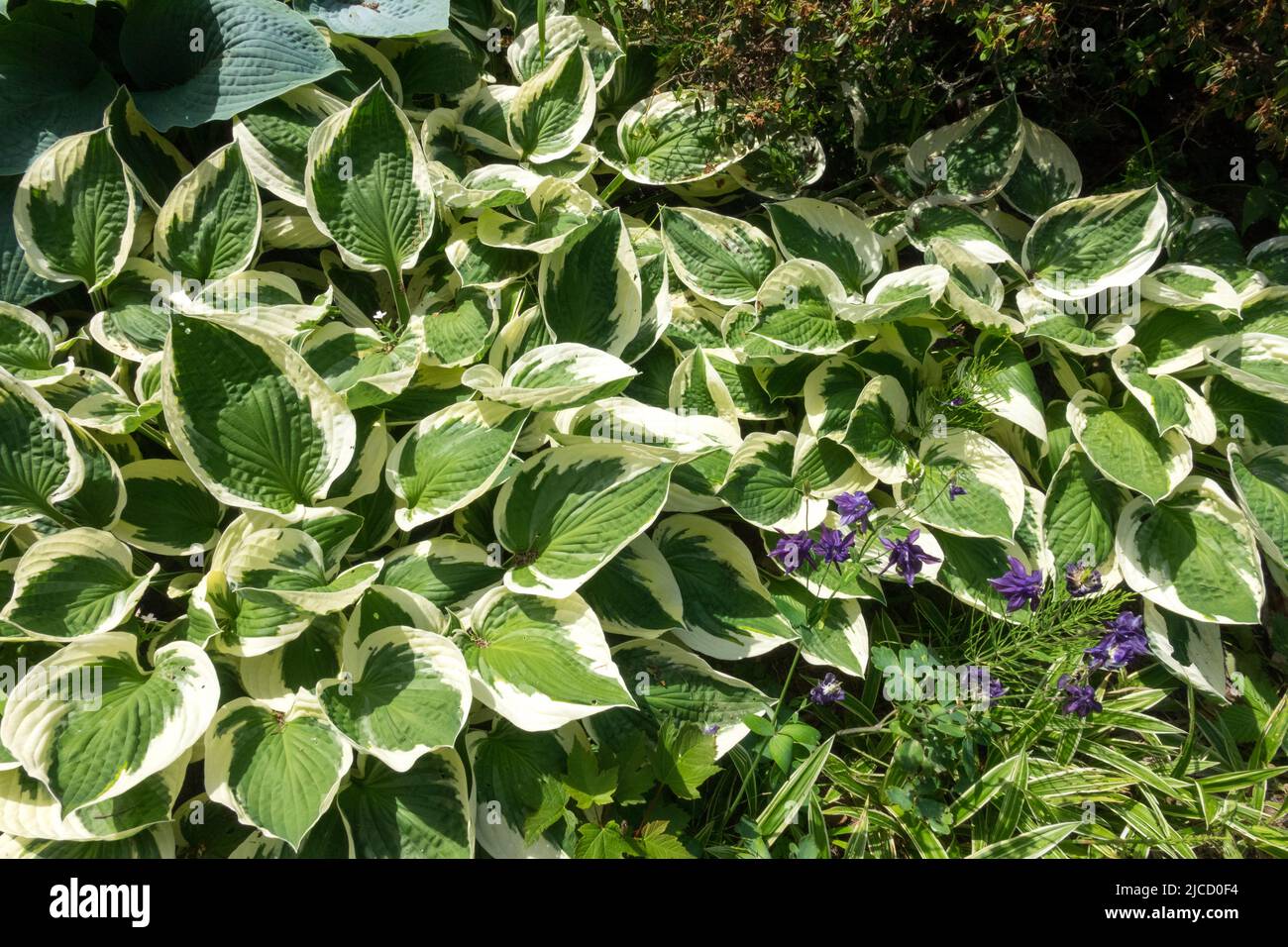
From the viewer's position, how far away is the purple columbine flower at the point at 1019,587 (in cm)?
192

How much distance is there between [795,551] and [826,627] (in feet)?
0.97

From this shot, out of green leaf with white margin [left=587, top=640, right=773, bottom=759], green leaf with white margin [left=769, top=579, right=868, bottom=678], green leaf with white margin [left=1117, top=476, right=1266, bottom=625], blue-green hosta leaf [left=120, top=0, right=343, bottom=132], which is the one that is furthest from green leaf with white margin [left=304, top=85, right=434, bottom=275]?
green leaf with white margin [left=1117, top=476, right=1266, bottom=625]

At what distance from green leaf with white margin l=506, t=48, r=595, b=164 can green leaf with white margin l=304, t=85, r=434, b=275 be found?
36 cm

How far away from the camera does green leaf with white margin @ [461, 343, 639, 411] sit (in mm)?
1904

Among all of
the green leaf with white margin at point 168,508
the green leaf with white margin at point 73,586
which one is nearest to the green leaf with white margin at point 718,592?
the green leaf with white margin at point 168,508

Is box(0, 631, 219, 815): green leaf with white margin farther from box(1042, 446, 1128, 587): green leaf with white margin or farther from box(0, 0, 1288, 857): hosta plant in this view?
box(1042, 446, 1128, 587): green leaf with white margin

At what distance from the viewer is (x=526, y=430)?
6.92ft

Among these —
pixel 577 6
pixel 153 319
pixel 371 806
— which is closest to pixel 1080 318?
pixel 577 6

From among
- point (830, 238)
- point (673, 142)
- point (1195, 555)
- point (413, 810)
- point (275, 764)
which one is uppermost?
point (673, 142)

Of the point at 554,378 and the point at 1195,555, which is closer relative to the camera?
the point at 554,378

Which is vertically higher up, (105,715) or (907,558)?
(907,558)

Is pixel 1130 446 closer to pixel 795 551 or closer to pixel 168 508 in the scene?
pixel 795 551

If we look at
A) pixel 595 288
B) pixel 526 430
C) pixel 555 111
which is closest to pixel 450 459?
pixel 526 430

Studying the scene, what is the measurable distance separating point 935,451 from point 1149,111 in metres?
1.24
